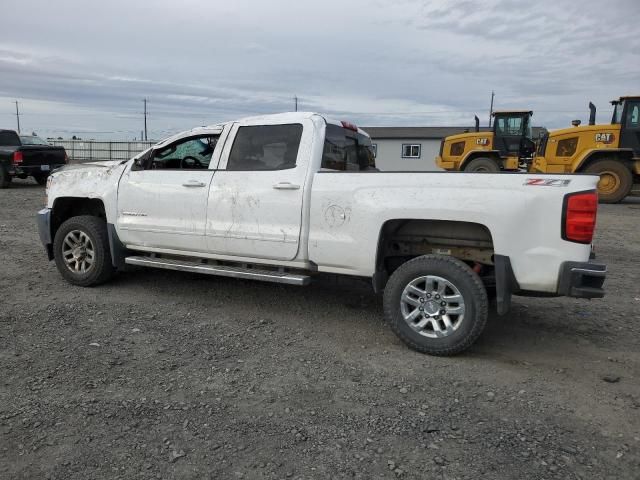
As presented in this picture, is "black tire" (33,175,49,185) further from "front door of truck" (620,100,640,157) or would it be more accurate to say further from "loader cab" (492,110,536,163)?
"front door of truck" (620,100,640,157)

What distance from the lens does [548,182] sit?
12.3 feet

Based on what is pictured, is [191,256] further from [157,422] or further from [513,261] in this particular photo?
[513,261]

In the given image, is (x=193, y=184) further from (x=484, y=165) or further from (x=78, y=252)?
(x=484, y=165)

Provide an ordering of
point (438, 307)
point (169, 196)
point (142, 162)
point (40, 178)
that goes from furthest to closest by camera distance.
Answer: point (40, 178)
point (142, 162)
point (169, 196)
point (438, 307)

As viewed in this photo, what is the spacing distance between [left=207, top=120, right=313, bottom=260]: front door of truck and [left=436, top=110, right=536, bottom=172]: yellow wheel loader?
49.8 feet

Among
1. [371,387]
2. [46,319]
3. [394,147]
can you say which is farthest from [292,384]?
[394,147]

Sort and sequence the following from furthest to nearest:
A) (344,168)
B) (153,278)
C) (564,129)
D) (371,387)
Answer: (564,129)
(153,278)
(344,168)
(371,387)

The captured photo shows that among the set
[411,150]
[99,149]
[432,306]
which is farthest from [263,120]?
[411,150]

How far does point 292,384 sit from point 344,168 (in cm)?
248

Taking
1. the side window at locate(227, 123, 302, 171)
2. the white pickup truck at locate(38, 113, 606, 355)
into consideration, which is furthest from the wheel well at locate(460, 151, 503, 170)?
the side window at locate(227, 123, 302, 171)

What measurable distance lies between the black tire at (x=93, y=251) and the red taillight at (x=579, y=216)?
468 centimetres

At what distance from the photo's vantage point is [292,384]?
12.0 ft

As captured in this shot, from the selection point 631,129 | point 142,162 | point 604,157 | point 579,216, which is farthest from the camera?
point 604,157

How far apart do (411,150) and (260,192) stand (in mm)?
35044
